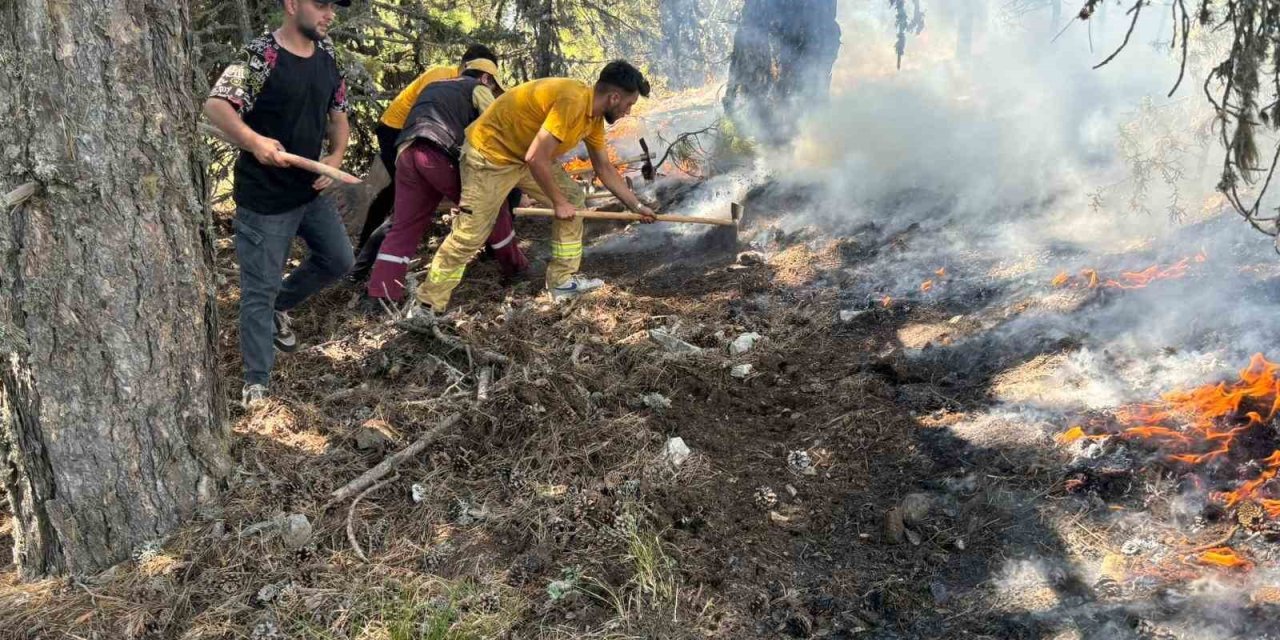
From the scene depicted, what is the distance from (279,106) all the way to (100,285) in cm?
137

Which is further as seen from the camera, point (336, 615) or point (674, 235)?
point (674, 235)

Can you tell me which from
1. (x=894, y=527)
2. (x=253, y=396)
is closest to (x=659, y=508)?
(x=894, y=527)

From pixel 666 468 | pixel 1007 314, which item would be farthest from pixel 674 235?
pixel 666 468

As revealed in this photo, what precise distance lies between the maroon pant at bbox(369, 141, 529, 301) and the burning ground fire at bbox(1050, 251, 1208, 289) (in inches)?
148

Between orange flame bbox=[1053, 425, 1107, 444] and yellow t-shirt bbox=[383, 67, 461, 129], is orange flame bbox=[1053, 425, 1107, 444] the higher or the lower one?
the lower one

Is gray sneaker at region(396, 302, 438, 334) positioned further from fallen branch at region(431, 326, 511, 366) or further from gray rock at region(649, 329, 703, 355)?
gray rock at region(649, 329, 703, 355)

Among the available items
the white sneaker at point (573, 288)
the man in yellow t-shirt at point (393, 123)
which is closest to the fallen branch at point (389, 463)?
the white sneaker at point (573, 288)

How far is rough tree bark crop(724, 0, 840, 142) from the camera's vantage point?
27.7 ft

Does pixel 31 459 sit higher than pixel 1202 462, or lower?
higher

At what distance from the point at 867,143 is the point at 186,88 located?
6608mm

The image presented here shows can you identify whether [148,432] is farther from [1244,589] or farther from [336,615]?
[1244,589]

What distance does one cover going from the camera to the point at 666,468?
3332mm

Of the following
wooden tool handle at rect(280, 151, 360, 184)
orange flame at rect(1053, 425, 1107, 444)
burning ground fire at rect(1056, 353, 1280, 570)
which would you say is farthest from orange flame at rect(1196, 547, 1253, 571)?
wooden tool handle at rect(280, 151, 360, 184)

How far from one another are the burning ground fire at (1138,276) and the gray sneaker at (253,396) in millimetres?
4337
